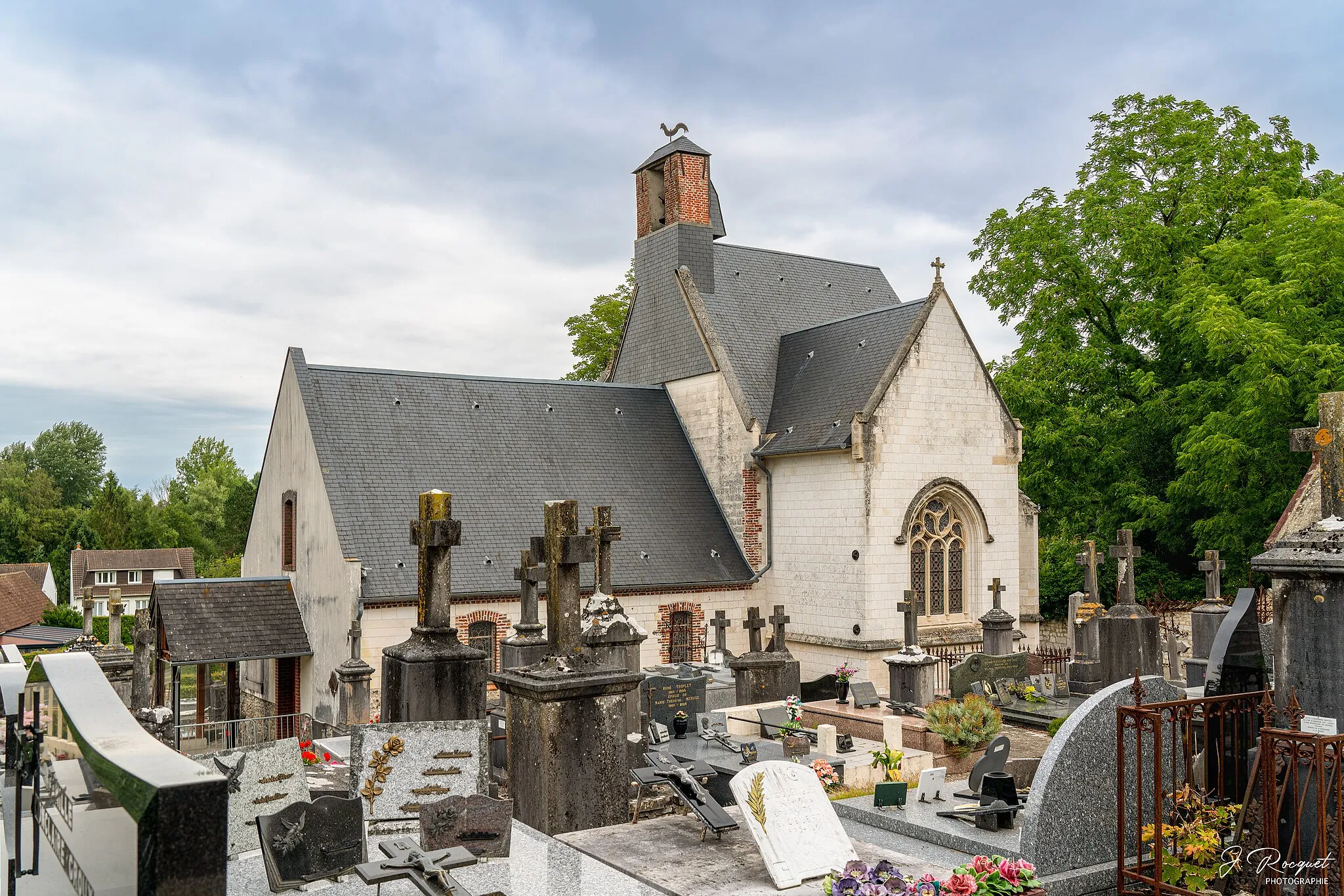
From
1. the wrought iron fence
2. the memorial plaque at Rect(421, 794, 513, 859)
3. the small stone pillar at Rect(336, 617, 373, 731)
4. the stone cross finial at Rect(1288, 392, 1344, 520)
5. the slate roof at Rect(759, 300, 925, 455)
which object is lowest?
the wrought iron fence

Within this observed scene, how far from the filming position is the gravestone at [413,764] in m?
8.16

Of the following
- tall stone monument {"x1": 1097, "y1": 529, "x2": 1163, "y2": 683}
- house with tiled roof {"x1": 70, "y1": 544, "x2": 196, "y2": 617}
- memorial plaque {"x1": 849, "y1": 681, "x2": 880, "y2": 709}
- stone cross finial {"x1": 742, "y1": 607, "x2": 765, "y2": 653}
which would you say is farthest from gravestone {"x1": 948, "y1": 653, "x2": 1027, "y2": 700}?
house with tiled roof {"x1": 70, "y1": 544, "x2": 196, "y2": 617}

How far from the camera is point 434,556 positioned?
10484mm

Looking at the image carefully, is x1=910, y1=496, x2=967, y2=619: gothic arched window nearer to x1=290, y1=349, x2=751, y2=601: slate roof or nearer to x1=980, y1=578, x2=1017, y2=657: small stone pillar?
x1=980, y1=578, x2=1017, y2=657: small stone pillar

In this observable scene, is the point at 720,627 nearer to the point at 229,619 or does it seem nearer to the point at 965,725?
the point at 965,725

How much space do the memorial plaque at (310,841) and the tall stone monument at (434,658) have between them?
11.4 ft

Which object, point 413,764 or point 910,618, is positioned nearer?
point 413,764

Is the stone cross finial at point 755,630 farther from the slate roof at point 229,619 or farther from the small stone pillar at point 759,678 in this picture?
the slate roof at point 229,619

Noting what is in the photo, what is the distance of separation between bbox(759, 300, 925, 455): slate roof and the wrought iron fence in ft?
36.7

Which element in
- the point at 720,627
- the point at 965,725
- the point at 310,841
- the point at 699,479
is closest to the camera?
the point at 310,841

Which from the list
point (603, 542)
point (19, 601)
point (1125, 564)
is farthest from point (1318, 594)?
point (19, 601)

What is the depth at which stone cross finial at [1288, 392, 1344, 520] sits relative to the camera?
607cm

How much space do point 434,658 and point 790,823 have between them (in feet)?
15.0

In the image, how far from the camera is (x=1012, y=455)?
24125mm
